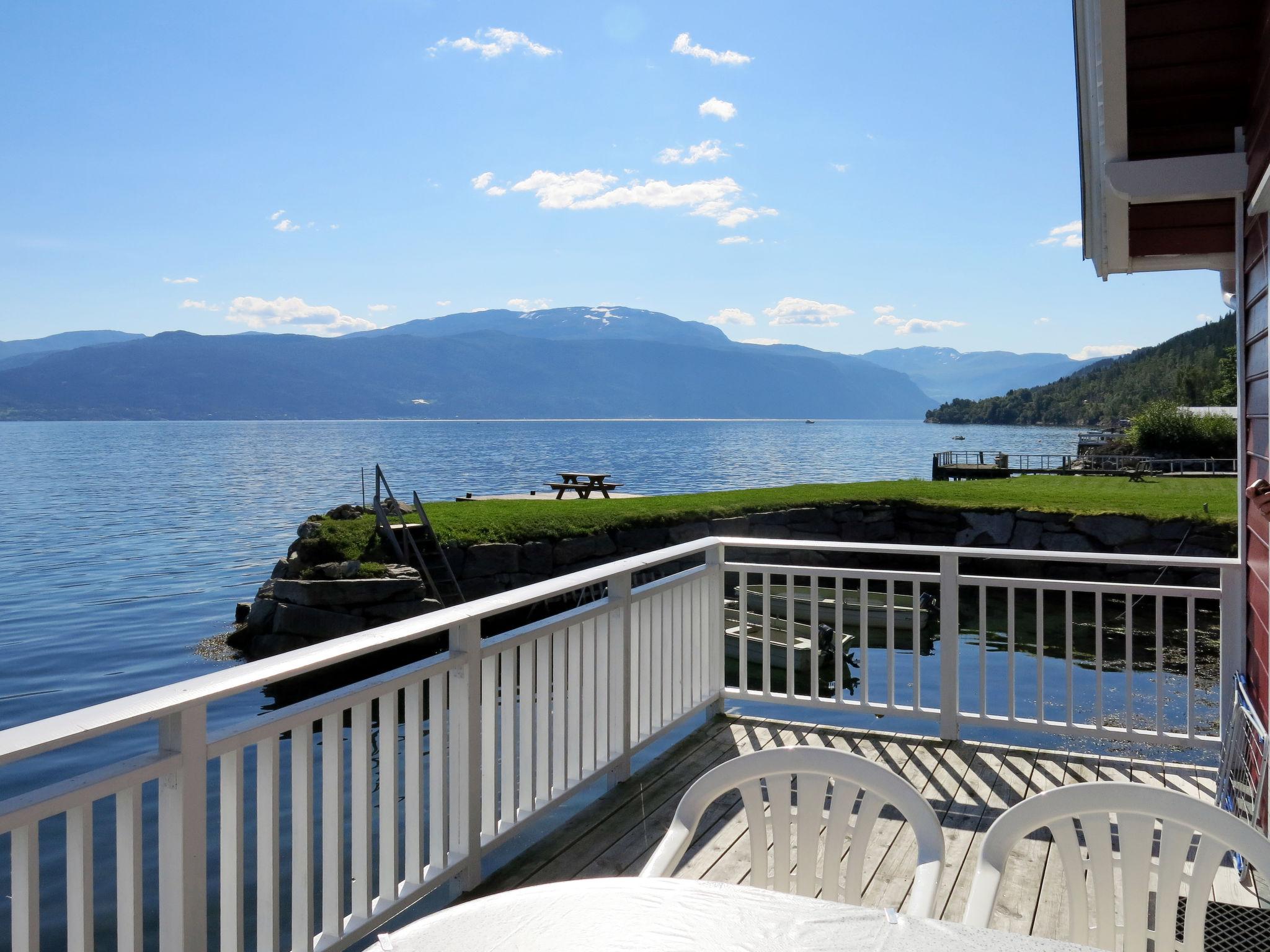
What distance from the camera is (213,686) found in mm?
1723

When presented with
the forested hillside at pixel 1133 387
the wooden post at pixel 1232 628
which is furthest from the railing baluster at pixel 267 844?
the forested hillside at pixel 1133 387

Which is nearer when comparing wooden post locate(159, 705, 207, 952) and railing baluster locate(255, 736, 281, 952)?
wooden post locate(159, 705, 207, 952)

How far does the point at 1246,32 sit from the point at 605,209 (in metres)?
53.1

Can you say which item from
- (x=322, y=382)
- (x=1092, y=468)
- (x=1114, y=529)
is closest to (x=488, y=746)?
(x=1114, y=529)

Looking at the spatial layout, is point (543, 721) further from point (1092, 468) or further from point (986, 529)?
point (1092, 468)

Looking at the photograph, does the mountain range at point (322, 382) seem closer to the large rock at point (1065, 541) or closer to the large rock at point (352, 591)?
the large rock at point (352, 591)

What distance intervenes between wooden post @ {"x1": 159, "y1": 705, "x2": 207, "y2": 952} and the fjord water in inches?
413

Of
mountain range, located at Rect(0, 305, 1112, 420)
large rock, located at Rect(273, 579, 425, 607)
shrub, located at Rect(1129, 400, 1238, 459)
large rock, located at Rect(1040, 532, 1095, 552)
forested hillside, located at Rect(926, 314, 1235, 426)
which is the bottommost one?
large rock, located at Rect(273, 579, 425, 607)

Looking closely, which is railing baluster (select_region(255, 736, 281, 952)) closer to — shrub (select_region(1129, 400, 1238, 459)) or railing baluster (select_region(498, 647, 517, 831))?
railing baluster (select_region(498, 647, 517, 831))

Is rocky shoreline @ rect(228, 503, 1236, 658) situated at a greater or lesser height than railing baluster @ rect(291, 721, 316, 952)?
lesser

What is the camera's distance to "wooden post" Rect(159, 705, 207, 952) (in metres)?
1.70

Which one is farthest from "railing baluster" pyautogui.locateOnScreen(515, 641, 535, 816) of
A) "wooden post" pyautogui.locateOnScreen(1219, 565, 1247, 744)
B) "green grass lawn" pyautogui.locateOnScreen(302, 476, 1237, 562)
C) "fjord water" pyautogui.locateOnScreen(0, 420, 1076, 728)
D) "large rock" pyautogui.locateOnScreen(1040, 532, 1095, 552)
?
"large rock" pyautogui.locateOnScreen(1040, 532, 1095, 552)

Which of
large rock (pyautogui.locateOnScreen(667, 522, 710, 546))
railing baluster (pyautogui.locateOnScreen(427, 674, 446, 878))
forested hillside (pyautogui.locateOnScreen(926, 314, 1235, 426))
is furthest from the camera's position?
forested hillside (pyautogui.locateOnScreen(926, 314, 1235, 426))

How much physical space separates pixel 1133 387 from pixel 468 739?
9226cm
